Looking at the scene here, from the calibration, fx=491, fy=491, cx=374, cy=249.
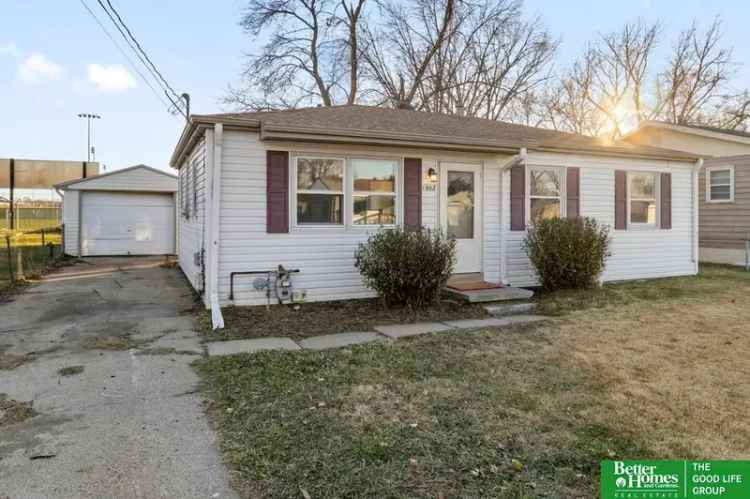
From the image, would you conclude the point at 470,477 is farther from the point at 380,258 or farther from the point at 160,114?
the point at 160,114

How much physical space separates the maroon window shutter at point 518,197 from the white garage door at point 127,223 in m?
11.6

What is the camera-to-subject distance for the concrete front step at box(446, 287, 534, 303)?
735 cm

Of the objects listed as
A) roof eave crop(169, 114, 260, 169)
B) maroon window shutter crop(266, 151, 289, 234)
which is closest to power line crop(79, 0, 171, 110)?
roof eave crop(169, 114, 260, 169)

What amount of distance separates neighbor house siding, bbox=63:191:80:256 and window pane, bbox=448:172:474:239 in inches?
484

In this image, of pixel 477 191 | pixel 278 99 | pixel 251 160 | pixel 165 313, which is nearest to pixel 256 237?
pixel 251 160

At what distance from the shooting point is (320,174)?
759 cm

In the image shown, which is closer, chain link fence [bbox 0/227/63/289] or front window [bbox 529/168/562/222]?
front window [bbox 529/168/562/222]

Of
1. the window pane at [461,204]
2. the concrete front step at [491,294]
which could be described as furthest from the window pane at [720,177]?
the concrete front step at [491,294]

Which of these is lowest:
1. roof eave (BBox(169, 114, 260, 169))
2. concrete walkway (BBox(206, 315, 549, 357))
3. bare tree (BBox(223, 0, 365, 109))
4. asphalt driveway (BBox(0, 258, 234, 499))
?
asphalt driveway (BBox(0, 258, 234, 499))

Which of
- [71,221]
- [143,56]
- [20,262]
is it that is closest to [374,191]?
[20,262]

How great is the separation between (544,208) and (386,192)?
331cm

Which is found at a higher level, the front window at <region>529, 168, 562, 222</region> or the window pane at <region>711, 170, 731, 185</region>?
the window pane at <region>711, 170, 731, 185</region>

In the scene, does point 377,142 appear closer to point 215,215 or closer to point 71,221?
point 215,215

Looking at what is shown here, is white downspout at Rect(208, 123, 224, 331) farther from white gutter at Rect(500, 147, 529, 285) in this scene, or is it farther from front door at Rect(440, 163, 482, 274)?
white gutter at Rect(500, 147, 529, 285)
